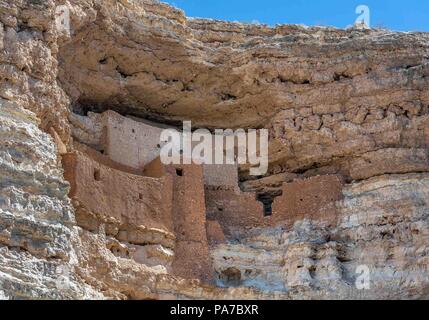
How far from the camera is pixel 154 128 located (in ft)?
73.0

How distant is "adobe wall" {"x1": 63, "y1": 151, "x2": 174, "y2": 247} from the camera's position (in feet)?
62.4

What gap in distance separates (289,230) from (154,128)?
3210 mm

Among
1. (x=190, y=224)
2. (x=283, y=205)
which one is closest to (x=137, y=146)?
(x=190, y=224)

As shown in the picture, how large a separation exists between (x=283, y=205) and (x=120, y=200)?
11.2 feet

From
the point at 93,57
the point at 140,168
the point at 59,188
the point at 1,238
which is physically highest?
the point at 93,57

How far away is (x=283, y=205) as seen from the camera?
854 inches

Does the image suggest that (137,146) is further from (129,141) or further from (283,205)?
(283,205)

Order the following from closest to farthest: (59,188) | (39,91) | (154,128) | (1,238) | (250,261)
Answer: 1. (1,238)
2. (59,188)
3. (39,91)
4. (250,261)
5. (154,128)

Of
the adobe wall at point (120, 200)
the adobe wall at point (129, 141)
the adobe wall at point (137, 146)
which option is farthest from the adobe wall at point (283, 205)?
the adobe wall at point (120, 200)

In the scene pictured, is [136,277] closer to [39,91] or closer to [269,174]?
[39,91]

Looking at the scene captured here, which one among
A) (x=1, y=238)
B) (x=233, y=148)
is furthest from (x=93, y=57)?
(x=1, y=238)

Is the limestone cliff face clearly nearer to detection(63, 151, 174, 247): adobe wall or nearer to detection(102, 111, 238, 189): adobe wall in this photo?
detection(63, 151, 174, 247): adobe wall

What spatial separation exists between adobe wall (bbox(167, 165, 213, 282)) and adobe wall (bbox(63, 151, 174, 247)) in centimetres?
20

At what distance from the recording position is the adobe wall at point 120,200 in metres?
19.0
